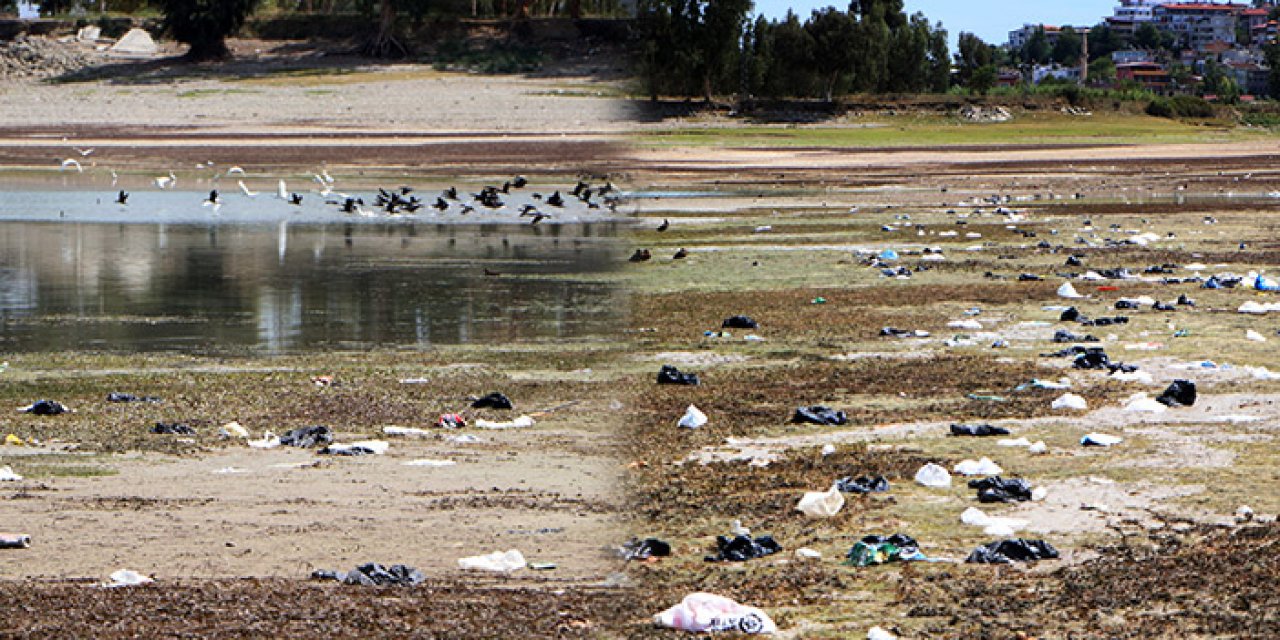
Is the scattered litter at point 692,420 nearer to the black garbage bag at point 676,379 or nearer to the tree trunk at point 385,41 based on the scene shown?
the black garbage bag at point 676,379

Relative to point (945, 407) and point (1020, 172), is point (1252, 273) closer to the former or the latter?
point (945, 407)

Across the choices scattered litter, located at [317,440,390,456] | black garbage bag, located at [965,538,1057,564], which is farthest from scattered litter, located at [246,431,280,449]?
black garbage bag, located at [965,538,1057,564]

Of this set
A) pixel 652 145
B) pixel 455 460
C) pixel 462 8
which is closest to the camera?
pixel 455 460

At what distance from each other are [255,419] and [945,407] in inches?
170

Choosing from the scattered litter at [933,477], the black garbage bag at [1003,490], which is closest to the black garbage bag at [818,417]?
the scattered litter at [933,477]

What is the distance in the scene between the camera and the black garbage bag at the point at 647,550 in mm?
6332

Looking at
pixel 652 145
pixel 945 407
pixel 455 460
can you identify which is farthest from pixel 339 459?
pixel 652 145

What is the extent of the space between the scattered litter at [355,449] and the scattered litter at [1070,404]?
4073mm

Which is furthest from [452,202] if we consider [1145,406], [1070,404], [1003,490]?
[1003,490]

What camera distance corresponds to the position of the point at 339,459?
8836mm

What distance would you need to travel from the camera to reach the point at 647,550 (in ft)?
20.9

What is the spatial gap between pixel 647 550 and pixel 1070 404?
4.48 m

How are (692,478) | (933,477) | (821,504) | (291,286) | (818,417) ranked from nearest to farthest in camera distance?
(821,504) < (933,477) < (692,478) < (818,417) < (291,286)

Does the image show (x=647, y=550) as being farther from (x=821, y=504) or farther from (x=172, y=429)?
(x=172, y=429)
